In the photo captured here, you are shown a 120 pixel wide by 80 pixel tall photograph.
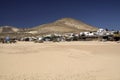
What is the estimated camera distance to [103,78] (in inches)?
337

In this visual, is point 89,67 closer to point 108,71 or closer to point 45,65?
point 108,71

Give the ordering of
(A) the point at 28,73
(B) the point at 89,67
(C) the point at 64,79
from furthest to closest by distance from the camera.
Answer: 1. (B) the point at 89,67
2. (A) the point at 28,73
3. (C) the point at 64,79

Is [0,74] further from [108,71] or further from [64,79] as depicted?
[108,71]

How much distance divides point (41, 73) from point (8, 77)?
49.0 inches

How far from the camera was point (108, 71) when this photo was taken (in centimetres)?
970

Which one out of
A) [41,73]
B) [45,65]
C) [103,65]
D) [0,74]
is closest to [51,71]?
[41,73]

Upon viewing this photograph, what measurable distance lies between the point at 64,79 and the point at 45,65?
2429mm

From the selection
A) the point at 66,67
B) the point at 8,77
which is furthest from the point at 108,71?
the point at 8,77

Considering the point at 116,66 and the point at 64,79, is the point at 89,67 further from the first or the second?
the point at 64,79

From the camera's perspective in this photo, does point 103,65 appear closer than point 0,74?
No

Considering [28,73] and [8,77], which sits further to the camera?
[28,73]

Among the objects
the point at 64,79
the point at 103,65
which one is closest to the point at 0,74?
the point at 64,79

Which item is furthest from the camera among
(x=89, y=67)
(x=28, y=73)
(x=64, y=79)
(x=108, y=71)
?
(x=89, y=67)

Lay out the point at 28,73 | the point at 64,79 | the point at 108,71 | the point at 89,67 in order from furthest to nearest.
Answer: the point at 89,67 → the point at 108,71 → the point at 28,73 → the point at 64,79
